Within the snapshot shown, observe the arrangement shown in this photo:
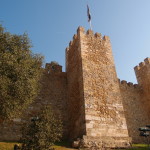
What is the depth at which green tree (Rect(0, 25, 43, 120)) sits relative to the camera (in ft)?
32.9

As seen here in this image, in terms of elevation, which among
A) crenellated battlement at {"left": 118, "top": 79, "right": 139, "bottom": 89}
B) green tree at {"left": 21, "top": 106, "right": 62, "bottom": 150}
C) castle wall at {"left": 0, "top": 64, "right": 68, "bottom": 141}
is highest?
crenellated battlement at {"left": 118, "top": 79, "right": 139, "bottom": 89}

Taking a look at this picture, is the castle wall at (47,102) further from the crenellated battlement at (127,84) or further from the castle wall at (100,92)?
the crenellated battlement at (127,84)

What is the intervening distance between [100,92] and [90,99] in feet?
3.27

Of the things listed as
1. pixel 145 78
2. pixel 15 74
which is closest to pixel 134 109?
pixel 145 78

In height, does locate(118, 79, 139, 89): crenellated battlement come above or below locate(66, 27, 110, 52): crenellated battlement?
below

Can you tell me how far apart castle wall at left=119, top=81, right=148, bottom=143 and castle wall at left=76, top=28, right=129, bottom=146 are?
15.5 ft

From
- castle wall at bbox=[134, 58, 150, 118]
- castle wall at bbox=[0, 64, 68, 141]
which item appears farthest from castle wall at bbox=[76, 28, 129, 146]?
castle wall at bbox=[134, 58, 150, 118]

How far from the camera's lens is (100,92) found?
12.8m

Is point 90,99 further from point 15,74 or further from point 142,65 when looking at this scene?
point 142,65

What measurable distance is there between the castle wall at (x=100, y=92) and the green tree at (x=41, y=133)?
7.54 ft

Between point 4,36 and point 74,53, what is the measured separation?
5.64 m

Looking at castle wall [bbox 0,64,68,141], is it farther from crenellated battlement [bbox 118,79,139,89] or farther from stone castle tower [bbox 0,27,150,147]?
crenellated battlement [bbox 118,79,139,89]

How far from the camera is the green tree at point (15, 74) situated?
1004cm

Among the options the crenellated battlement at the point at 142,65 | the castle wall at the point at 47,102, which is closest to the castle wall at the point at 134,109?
the crenellated battlement at the point at 142,65
